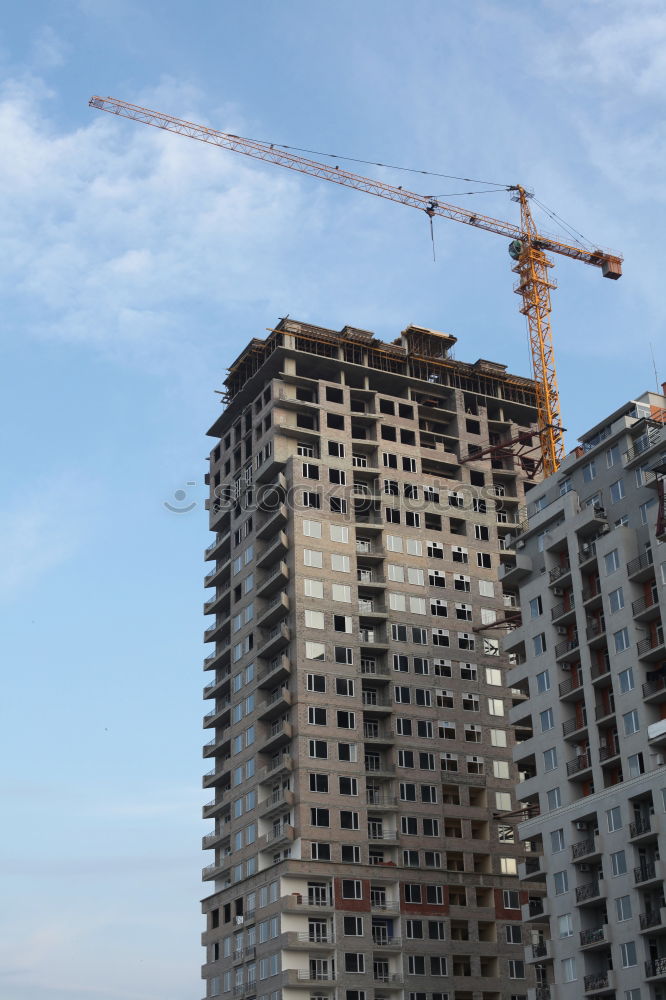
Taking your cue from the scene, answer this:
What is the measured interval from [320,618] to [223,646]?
75.8 ft

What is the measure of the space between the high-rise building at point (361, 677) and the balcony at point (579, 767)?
27418 mm

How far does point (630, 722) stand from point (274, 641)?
149ft

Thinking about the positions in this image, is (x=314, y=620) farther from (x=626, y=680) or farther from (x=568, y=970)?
(x=568, y=970)

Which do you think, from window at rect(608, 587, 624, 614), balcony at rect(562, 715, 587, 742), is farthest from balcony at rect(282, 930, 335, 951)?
window at rect(608, 587, 624, 614)

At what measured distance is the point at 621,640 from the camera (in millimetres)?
110188

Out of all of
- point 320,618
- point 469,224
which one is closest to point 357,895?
point 320,618

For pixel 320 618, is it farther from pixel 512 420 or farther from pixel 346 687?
pixel 512 420

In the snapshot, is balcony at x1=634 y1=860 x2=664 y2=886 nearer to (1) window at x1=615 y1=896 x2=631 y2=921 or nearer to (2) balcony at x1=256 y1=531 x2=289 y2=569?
(1) window at x1=615 y1=896 x2=631 y2=921

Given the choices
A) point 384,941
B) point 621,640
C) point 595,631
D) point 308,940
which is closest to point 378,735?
point 384,941

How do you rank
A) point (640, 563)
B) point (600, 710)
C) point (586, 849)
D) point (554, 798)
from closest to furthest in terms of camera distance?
point (586, 849)
point (640, 563)
point (600, 710)
point (554, 798)

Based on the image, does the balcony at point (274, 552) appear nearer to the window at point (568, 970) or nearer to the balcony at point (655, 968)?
the window at point (568, 970)

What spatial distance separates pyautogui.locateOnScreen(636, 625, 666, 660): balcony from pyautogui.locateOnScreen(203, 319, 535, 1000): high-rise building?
38.1m

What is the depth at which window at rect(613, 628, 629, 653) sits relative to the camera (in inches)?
4315

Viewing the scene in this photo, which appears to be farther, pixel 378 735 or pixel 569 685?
pixel 378 735
